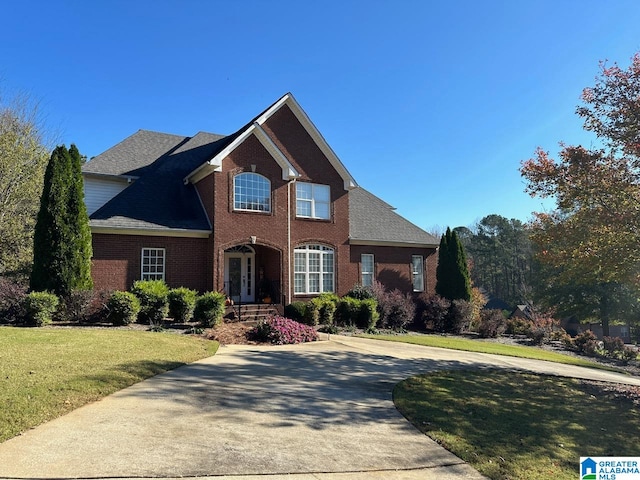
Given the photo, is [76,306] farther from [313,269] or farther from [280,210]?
[313,269]

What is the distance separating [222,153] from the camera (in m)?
17.9

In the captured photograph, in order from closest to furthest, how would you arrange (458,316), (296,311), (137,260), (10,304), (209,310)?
(10,304) → (209,310) → (137,260) → (296,311) → (458,316)

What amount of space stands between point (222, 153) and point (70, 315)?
8.11 meters

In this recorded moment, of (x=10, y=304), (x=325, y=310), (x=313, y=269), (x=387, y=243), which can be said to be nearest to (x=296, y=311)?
(x=325, y=310)

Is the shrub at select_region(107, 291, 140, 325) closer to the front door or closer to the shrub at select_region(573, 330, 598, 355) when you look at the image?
the front door

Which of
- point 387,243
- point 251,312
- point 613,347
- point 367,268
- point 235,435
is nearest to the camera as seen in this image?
point 235,435

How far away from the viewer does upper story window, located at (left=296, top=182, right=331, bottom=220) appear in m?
20.6

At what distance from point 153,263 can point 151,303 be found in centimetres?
280

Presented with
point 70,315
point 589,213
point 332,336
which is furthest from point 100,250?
point 589,213

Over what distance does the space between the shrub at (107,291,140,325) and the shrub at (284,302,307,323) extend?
19.8ft

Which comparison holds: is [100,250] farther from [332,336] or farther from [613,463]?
[613,463]

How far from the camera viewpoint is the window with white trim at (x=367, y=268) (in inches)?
906

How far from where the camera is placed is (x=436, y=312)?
2247cm

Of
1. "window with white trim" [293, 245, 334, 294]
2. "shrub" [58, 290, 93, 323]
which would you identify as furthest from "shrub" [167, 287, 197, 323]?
"window with white trim" [293, 245, 334, 294]
